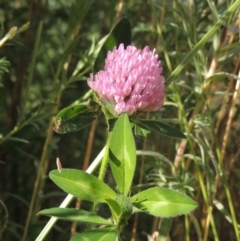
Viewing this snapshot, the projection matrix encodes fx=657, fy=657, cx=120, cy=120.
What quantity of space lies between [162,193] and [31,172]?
0.57 m

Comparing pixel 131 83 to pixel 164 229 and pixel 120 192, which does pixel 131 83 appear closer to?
pixel 120 192

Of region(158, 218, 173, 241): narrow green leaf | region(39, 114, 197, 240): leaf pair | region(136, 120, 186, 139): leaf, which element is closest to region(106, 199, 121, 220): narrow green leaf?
region(39, 114, 197, 240): leaf pair

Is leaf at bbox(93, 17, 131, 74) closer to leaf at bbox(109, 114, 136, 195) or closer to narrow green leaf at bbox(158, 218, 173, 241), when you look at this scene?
leaf at bbox(109, 114, 136, 195)

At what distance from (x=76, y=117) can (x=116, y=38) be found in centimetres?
9

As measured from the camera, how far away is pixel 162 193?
55 centimetres

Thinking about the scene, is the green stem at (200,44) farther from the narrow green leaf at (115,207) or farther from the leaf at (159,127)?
the narrow green leaf at (115,207)

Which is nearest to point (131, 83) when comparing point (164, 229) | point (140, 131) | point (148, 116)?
point (140, 131)

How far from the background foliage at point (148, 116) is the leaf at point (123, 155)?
0.75 feet

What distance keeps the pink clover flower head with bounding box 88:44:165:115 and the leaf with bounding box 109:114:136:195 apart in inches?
0.8

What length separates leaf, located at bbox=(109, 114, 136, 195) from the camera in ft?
1.78

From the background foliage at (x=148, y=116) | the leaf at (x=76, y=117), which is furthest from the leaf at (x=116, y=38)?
the background foliage at (x=148, y=116)

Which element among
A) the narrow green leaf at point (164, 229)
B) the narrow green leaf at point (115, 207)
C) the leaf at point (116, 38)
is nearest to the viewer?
the narrow green leaf at point (115, 207)

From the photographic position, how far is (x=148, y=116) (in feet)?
3.17

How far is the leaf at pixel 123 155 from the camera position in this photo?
1.78ft
